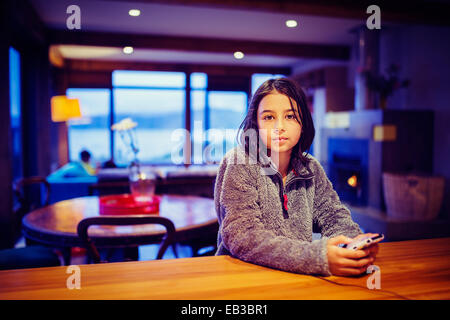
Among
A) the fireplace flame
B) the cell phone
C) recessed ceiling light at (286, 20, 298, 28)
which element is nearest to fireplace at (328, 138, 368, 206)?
the fireplace flame

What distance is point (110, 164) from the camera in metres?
6.40

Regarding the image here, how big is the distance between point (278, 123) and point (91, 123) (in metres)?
8.21

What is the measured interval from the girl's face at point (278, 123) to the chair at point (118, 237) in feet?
2.38

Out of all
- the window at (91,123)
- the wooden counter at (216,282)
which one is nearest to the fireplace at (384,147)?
the wooden counter at (216,282)

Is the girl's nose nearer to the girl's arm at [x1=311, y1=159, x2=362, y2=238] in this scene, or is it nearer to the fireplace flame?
the girl's arm at [x1=311, y1=159, x2=362, y2=238]

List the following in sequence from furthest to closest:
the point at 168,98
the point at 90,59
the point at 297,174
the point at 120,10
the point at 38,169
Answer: the point at 168,98 < the point at 90,59 < the point at 38,169 < the point at 120,10 < the point at 297,174

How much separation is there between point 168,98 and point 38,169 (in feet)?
33.2

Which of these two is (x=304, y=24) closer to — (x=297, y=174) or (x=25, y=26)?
(x=25, y=26)

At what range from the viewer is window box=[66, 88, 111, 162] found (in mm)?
8508

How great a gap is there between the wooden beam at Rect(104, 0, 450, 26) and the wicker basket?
1742 millimetres

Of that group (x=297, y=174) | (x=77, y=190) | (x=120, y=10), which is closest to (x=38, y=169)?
(x=77, y=190)

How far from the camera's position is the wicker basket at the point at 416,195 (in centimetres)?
385

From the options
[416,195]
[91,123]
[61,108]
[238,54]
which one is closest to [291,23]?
[238,54]
